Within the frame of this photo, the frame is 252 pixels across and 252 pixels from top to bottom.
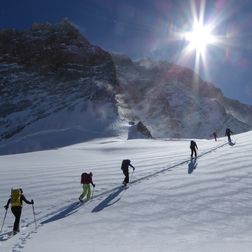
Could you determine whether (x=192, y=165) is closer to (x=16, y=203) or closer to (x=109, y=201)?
(x=109, y=201)

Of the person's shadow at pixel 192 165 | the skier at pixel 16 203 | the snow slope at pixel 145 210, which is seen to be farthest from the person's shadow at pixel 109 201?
the person's shadow at pixel 192 165

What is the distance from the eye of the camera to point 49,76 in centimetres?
8581

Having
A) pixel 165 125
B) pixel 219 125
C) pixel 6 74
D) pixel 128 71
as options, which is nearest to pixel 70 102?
pixel 6 74

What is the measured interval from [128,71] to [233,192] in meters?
187

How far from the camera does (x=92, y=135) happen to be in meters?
55.2

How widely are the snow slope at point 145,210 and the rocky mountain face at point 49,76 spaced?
43159 mm

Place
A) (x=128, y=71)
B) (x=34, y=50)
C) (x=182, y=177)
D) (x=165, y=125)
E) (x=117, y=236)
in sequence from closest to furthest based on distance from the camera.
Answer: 1. (x=117, y=236)
2. (x=182, y=177)
3. (x=34, y=50)
4. (x=165, y=125)
5. (x=128, y=71)

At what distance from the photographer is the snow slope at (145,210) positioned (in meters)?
10.1

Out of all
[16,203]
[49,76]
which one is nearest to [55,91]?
[49,76]

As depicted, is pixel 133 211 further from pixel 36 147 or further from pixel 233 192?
pixel 36 147

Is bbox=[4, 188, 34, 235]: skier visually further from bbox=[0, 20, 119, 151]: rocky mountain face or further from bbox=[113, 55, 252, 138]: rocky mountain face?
bbox=[113, 55, 252, 138]: rocky mountain face

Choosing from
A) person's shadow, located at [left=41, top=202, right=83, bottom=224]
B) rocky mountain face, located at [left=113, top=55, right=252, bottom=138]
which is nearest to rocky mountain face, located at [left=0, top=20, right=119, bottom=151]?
person's shadow, located at [left=41, top=202, right=83, bottom=224]

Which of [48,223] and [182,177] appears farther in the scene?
[182,177]

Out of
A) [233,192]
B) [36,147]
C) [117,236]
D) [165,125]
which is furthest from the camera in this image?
[165,125]
